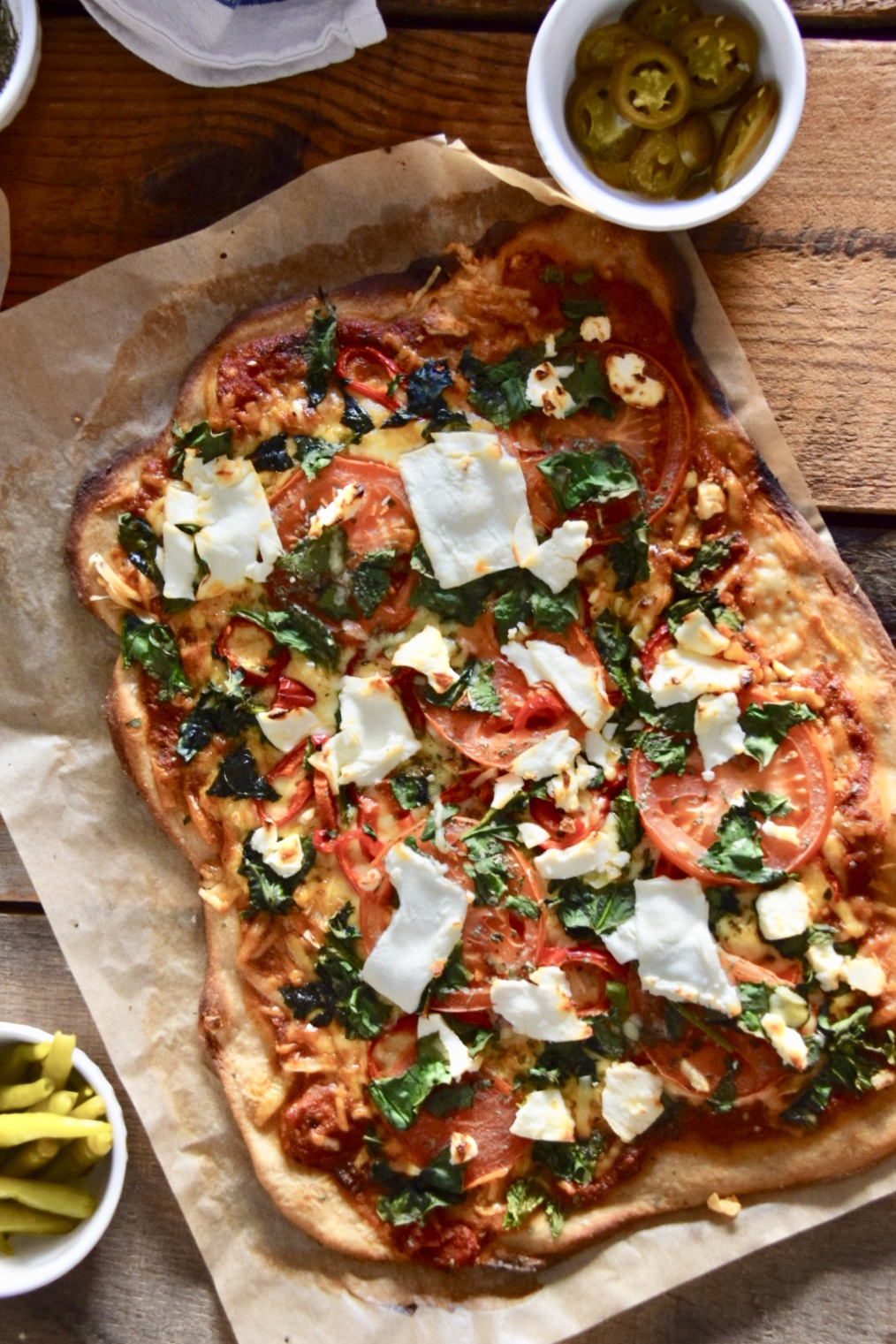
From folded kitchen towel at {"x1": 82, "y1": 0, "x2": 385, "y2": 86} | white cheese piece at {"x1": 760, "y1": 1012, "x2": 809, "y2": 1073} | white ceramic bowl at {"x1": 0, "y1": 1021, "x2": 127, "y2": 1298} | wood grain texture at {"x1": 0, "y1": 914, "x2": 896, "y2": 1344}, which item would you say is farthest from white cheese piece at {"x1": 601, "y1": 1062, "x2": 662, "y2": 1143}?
folded kitchen towel at {"x1": 82, "y1": 0, "x2": 385, "y2": 86}

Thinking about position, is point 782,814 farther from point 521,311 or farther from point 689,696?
point 521,311

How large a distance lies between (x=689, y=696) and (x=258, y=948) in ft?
4.91

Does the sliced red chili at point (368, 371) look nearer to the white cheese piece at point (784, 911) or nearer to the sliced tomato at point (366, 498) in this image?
the sliced tomato at point (366, 498)

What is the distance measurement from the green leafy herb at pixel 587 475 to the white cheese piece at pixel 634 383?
0.50ft

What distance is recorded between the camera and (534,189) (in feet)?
12.0

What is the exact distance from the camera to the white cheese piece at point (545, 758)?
11.8ft

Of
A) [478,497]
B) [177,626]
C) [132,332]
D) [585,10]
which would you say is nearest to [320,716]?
[177,626]

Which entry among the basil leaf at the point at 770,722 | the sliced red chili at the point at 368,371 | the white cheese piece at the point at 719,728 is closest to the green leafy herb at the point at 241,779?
the sliced red chili at the point at 368,371

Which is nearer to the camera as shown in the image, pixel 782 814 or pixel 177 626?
pixel 782 814

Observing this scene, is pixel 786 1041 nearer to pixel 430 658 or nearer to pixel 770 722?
pixel 770 722

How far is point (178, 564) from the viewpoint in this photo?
3.72 meters

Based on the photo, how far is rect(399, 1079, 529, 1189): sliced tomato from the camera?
3676 millimetres

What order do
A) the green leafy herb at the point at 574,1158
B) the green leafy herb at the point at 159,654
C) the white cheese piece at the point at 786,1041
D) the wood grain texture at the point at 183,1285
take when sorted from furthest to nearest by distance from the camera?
1. the wood grain texture at the point at 183,1285
2. the green leafy herb at the point at 159,654
3. the green leafy herb at the point at 574,1158
4. the white cheese piece at the point at 786,1041

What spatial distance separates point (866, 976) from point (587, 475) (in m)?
1.66
